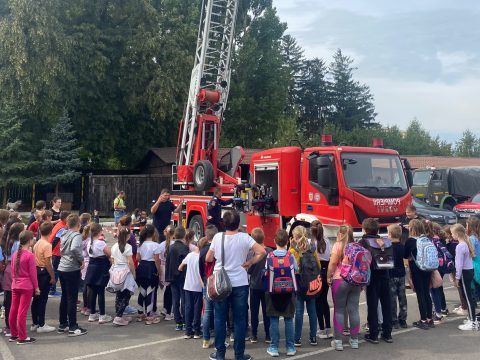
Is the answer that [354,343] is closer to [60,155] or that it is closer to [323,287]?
[323,287]

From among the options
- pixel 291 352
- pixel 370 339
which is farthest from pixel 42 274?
pixel 370 339

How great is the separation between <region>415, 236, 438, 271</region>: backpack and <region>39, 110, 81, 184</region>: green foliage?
23.1 meters

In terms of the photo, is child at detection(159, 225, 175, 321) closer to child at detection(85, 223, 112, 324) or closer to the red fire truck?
child at detection(85, 223, 112, 324)

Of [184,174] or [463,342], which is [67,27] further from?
[463,342]

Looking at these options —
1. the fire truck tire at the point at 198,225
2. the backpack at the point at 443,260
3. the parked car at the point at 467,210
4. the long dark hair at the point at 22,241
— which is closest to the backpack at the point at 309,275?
the backpack at the point at 443,260

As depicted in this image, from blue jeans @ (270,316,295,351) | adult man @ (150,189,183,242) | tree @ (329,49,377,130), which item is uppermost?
tree @ (329,49,377,130)

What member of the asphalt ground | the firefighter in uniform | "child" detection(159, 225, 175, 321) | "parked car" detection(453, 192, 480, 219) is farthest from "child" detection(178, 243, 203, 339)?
"parked car" detection(453, 192, 480, 219)

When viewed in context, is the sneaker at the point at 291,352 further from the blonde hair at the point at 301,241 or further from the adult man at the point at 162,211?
the adult man at the point at 162,211

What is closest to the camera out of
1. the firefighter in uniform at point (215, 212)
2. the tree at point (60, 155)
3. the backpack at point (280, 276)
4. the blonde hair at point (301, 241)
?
the backpack at point (280, 276)

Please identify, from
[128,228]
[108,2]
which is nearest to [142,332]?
[128,228]

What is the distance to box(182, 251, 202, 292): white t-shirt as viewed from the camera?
270 inches

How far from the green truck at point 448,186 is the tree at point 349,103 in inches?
1719

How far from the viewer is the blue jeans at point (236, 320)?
230 inches

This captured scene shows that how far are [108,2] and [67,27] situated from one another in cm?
338
